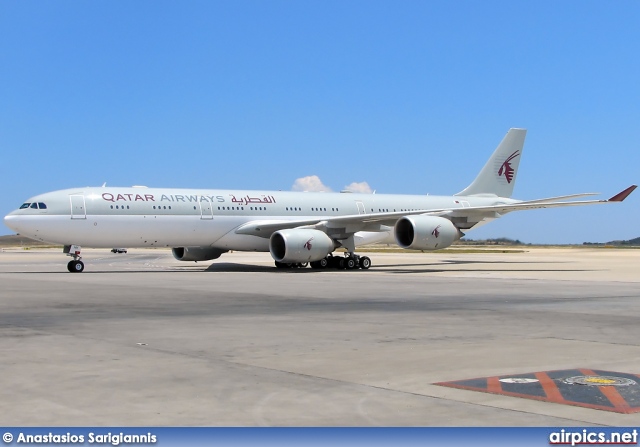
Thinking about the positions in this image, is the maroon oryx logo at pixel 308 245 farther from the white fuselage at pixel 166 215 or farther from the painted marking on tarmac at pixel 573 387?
the painted marking on tarmac at pixel 573 387

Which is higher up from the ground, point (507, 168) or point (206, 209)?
point (507, 168)

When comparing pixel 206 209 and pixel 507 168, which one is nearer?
pixel 206 209

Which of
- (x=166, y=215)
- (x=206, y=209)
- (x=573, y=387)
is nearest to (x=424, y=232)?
(x=206, y=209)

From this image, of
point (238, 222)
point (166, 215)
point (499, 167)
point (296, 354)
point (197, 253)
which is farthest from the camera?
point (499, 167)

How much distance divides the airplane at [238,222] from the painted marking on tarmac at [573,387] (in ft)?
75.0

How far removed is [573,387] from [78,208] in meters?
24.8

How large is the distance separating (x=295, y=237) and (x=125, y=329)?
18896 millimetres

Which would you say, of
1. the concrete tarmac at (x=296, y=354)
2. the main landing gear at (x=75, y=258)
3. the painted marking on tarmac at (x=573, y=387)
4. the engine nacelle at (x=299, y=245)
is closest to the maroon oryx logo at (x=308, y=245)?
the engine nacelle at (x=299, y=245)

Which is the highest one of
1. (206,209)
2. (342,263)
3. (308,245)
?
(206,209)

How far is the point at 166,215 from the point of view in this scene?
3088 centimetres

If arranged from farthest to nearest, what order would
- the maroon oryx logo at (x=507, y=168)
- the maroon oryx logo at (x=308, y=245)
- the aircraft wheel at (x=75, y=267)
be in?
the maroon oryx logo at (x=507, y=168) < the maroon oryx logo at (x=308, y=245) < the aircraft wheel at (x=75, y=267)

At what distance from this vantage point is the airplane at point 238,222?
1149 inches

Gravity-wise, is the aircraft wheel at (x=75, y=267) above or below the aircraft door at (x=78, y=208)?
below

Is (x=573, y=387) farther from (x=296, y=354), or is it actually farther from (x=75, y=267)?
(x=75, y=267)
